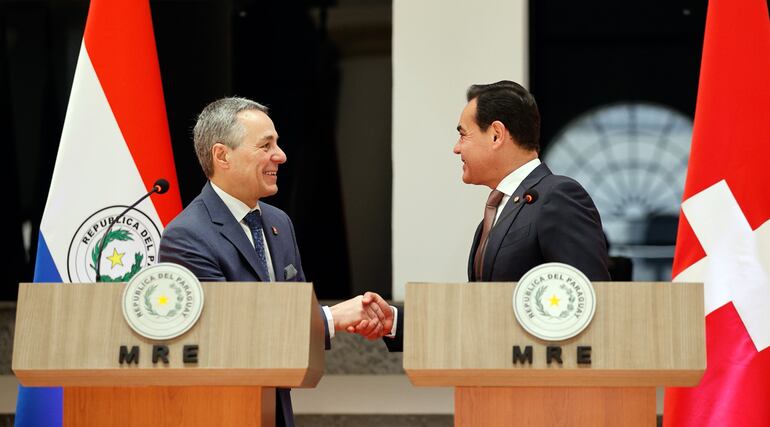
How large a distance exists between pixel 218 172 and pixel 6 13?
2.29 meters

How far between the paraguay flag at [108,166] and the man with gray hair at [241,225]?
0.75 metres

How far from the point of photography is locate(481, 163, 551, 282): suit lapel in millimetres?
2949

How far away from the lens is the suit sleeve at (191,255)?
2.79 m

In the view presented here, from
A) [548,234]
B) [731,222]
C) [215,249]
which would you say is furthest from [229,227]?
[731,222]

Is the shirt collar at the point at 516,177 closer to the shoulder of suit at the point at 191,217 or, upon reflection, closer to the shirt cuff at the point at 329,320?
the shirt cuff at the point at 329,320

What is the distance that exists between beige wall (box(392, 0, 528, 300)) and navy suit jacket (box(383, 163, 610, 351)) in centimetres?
162

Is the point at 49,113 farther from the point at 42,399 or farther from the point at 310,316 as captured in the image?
the point at 310,316

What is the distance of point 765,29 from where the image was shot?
379 centimetres

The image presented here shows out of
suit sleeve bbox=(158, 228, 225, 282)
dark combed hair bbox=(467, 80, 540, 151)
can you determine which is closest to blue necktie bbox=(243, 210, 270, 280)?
suit sleeve bbox=(158, 228, 225, 282)

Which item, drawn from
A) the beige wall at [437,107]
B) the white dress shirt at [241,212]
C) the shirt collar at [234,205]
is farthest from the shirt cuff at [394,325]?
the beige wall at [437,107]

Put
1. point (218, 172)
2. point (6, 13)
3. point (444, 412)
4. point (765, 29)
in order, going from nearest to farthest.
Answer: point (218, 172)
point (765, 29)
point (444, 412)
point (6, 13)

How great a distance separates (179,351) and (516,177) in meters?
1.28

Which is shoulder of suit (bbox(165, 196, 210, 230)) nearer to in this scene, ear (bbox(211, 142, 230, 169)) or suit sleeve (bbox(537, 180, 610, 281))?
ear (bbox(211, 142, 230, 169))

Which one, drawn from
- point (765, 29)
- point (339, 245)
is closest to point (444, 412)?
point (339, 245)
